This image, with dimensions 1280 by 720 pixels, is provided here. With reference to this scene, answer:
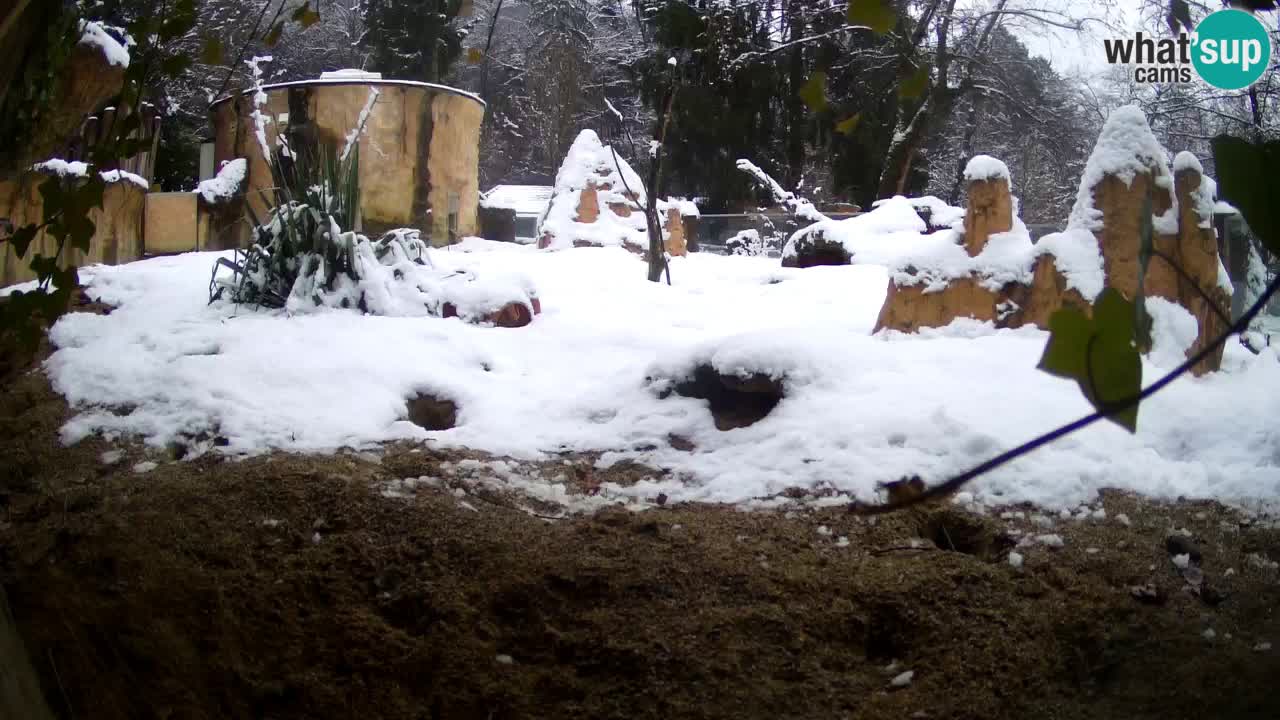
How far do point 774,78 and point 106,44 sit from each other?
134 inches

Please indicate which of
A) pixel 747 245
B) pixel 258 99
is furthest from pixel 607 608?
pixel 747 245

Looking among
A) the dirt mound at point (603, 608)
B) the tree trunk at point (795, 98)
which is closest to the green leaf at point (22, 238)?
the dirt mound at point (603, 608)

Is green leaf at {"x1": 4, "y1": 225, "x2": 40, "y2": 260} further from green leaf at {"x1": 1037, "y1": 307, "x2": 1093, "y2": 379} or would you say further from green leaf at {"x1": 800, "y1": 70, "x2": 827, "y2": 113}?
green leaf at {"x1": 1037, "y1": 307, "x2": 1093, "y2": 379}

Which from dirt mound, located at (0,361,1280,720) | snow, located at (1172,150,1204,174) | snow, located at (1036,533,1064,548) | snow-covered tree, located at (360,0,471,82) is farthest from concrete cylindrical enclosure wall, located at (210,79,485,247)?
snow, located at (1036,533,1064,548)

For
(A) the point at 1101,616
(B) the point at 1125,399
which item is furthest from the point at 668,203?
(B) the point at 1125,399

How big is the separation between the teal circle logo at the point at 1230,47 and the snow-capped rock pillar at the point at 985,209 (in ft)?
7.01

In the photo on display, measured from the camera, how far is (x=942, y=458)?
2.59m

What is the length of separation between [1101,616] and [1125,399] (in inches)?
66.9

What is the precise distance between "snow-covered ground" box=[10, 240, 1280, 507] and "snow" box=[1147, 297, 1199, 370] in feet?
0.13

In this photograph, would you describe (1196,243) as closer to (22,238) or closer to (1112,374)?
(1112,374)

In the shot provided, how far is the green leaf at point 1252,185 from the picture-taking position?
1.75ft

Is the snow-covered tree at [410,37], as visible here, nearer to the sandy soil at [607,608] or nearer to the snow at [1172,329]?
the snow at [1172,329]

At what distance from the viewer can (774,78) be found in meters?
5.29

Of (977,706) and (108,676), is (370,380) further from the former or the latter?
(977,706)
